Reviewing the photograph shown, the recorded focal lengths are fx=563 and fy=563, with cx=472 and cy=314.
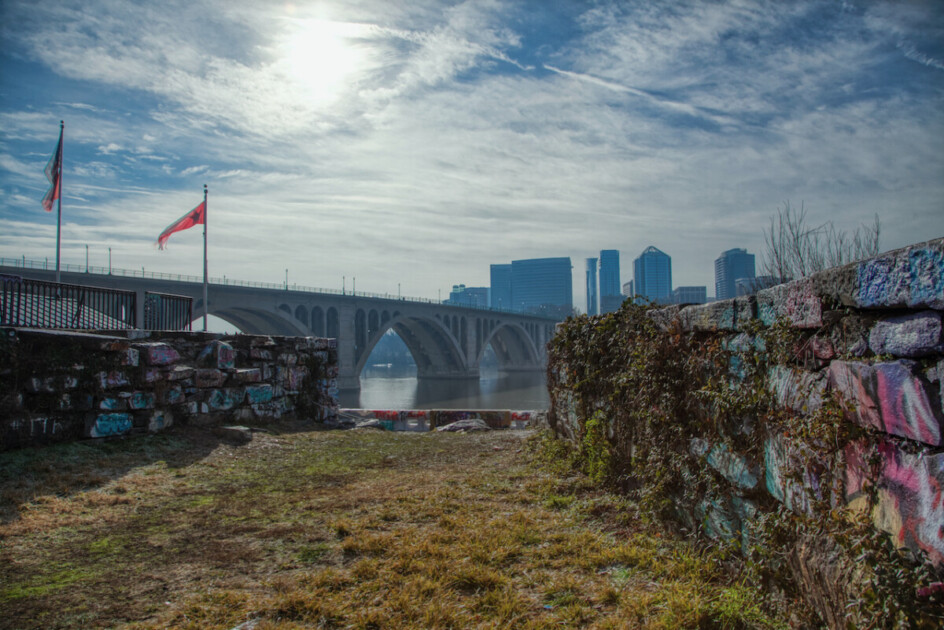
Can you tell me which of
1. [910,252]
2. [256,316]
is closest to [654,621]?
[910,252]

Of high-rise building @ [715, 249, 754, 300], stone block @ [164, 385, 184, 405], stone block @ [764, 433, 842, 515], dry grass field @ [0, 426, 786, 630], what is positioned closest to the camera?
stone block @ [764, 433, 842, 515]

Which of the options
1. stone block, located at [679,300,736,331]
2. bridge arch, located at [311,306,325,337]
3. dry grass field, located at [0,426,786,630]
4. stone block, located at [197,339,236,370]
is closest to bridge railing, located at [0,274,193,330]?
stone block, located at [197,339,236,370]

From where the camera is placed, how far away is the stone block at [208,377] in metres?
7.60

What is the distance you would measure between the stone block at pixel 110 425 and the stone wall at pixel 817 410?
563cm

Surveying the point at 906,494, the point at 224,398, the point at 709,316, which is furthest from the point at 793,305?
the point at 224,398

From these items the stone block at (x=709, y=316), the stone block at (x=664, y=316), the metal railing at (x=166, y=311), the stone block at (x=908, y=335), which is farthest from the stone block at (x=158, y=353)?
the stone block at (x=908, y=335)

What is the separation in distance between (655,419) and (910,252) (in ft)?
6.50

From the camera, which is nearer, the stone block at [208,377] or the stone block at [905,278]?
the stone block at [905,278]

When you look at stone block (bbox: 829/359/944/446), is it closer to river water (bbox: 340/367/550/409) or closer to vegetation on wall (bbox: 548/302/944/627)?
vegetation on wall (bbox: 548/302/944/627)

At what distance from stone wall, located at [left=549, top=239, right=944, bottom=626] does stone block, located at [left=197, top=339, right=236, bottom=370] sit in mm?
6429

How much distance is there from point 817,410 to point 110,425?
21.9ft

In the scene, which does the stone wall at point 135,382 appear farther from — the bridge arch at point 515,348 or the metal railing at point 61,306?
the bridge arch at point 515,348

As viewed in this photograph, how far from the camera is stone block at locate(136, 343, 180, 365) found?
6.70m

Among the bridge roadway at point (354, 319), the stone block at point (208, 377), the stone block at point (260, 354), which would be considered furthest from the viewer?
the bridge roadway at point (354, 319)
